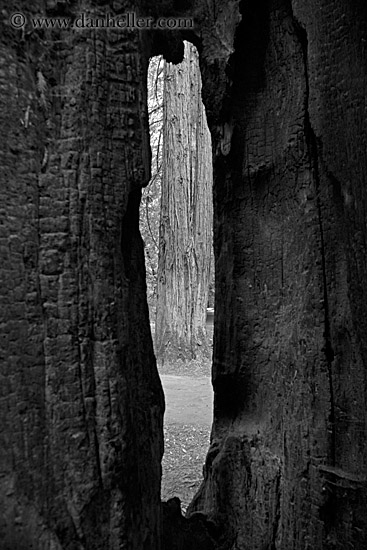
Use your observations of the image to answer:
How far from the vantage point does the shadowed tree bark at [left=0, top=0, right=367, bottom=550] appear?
1.24 metres

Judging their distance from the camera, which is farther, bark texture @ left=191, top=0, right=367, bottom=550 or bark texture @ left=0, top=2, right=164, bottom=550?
bark texture @ left=191, top=0, right=367, bottom=550

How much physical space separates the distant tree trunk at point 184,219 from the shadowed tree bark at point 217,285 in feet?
13.3

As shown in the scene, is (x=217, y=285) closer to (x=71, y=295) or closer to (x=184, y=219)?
(x=71, y=295)

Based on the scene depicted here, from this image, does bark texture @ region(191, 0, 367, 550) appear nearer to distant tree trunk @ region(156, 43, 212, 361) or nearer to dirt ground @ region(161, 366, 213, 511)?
dirt ground @ region(161, 366, 213, 511)

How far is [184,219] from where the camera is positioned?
586cm

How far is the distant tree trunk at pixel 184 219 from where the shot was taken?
582 cm

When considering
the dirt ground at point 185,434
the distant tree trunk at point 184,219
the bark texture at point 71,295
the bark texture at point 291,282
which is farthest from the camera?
the distant tree trunk at point 184,219

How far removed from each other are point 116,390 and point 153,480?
0.27 meters

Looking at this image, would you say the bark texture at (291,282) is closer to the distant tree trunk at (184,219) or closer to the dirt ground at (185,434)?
the dirt ground at (185,434)

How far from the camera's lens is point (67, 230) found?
129 centimetres

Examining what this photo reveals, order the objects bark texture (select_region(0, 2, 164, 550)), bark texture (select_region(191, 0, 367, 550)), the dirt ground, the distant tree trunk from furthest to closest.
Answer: the distant tree trunk, the dirt ground, bark texture (select_region(191, 0, 367, 550)), bark texture (select_region(0, 2, 164, 550))

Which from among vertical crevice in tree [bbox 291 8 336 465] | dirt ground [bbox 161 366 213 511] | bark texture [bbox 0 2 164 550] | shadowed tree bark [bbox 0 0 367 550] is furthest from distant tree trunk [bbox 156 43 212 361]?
bark texture [bbox 0 2 164 550]

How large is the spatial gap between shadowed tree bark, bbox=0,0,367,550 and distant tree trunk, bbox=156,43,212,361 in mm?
4062

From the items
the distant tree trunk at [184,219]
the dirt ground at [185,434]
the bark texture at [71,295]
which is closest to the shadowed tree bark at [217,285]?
the bark texture at [71,295]
